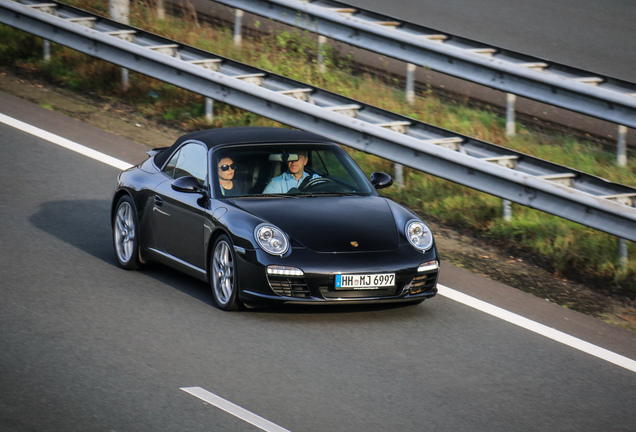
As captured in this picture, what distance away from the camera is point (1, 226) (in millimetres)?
10109

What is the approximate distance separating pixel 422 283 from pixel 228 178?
1865mm

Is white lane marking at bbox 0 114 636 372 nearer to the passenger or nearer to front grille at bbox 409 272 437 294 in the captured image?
front grille at bbox 409 272 437 294

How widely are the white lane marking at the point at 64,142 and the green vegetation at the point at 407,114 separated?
158 centimetres

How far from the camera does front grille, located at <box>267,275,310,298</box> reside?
311 inches

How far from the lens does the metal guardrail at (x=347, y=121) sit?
985 cm

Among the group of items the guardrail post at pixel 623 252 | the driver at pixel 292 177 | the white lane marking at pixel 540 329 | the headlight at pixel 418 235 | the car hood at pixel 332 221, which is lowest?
the white lane marking at pixel 540 329

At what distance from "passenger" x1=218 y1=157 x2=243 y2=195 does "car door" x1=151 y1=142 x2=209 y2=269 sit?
14 cm

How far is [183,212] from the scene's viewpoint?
8.94 metres

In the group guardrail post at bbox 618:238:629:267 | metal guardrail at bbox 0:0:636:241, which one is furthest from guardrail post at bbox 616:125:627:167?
guardrail post at bbox 618:238:629:267

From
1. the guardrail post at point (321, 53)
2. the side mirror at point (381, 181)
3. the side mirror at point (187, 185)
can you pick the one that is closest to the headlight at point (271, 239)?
the side mirror at point (187, 185)

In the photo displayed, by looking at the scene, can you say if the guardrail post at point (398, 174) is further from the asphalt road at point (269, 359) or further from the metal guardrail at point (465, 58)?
the asphalt road at point (269, 359)

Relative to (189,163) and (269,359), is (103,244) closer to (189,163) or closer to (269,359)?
(189,163)

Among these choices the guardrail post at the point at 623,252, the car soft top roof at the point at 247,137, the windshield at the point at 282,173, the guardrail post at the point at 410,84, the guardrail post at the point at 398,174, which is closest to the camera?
the windshield at the point at 282,173

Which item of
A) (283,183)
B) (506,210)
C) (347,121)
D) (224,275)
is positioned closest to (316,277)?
(224,275)
